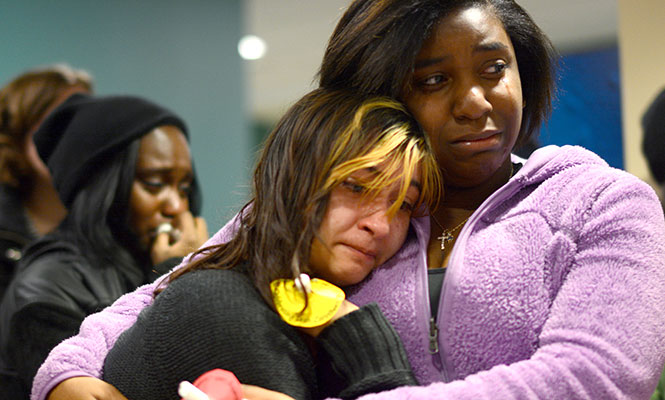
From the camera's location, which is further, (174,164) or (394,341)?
(174,164)

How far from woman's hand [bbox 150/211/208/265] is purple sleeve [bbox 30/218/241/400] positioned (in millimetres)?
558

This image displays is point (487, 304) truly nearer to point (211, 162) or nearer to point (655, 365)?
point (655, 365)

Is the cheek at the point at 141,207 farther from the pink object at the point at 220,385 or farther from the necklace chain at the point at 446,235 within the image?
the pink object at the point at 220,385

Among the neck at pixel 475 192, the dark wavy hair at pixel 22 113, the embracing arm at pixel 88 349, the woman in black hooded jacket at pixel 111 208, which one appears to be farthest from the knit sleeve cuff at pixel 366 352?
the dark wavy hair at pixel 22 113

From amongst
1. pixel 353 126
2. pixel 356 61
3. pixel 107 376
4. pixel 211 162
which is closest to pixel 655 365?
pixel 353 126

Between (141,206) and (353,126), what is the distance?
0.98 meters

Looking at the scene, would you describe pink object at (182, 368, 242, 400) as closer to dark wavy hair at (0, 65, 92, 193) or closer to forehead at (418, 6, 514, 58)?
forehead at (418, 6, 514, 58)

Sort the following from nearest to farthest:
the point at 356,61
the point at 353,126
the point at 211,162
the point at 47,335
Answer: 1. the point at 353,126
2. the point at 356,61
3. the point at 47,335
4. the point at 211,162

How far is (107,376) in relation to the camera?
3.67ft

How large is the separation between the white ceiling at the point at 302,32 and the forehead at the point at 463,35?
26cm

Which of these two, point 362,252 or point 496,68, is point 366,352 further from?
point 496,68

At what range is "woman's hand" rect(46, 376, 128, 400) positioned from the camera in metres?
1.09

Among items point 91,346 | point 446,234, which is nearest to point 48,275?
point 91,346

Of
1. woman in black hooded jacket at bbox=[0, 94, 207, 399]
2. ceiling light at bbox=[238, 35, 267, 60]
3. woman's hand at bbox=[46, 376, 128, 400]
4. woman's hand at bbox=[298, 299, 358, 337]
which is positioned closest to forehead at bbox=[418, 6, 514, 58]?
woman's hand at bbox=[298, 299, 358, 337]
